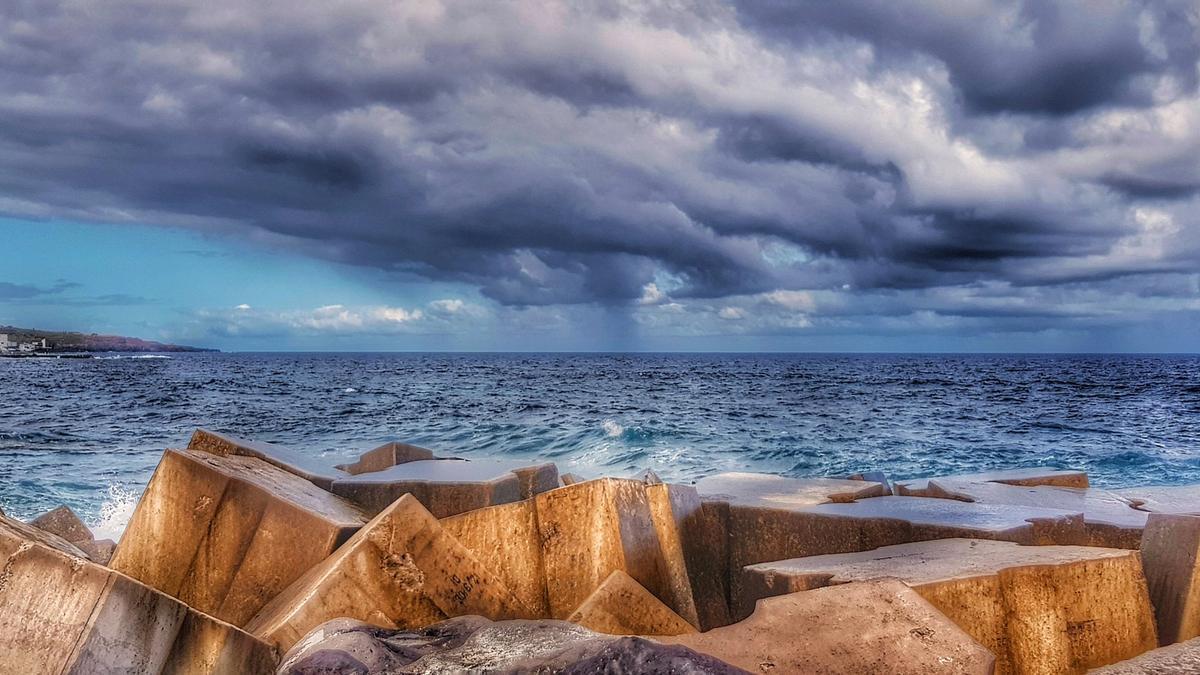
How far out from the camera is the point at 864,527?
3969mm

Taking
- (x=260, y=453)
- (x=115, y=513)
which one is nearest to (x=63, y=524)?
(x=260, y=453)

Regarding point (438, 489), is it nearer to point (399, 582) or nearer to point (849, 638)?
point (399, 582)

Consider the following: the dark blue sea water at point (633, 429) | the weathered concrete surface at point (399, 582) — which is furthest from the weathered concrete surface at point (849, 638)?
the dark blue sea water at point (633, 429)

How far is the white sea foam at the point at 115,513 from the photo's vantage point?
8.05 meters

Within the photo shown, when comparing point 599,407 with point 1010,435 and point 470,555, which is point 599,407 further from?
point 470,555

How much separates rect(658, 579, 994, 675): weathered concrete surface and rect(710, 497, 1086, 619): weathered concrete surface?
1223 millimetres

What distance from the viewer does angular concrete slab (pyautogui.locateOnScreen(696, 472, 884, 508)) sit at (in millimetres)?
4520

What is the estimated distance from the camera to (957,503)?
4469mm

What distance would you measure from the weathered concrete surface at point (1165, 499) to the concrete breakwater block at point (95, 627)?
472 centimetres

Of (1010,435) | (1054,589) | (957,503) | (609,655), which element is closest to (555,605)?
(609,655)

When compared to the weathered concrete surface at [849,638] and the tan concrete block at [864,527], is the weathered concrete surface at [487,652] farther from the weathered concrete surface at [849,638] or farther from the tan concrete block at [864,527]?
the tan concrete block at [864,527]

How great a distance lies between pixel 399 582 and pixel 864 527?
223cm

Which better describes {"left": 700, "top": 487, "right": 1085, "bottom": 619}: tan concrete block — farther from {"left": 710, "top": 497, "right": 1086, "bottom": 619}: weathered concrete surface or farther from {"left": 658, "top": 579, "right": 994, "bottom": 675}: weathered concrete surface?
{"left": 658, "top": 579, "right": 994, "bottom": 675}: weathered concrete surface

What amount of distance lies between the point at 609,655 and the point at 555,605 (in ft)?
4.64
